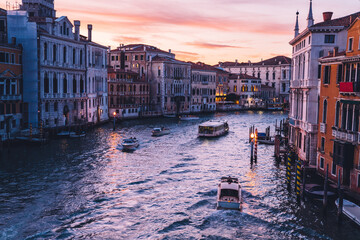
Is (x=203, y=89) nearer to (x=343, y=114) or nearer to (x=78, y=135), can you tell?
(x=78, y=135)

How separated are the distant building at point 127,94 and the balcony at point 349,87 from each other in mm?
42315

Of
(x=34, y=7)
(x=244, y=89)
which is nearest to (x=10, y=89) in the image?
(x=34, y=7)

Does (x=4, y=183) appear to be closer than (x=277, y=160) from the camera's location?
Yes

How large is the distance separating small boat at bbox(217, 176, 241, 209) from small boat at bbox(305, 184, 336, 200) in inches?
128

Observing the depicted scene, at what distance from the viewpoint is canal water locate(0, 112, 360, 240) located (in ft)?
51.0

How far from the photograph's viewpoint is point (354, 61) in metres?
18.1

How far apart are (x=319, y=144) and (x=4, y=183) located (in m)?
17.3

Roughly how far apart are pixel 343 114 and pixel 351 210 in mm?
5052

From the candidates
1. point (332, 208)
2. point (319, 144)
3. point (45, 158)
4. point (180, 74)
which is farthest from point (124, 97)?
point (332, 208)

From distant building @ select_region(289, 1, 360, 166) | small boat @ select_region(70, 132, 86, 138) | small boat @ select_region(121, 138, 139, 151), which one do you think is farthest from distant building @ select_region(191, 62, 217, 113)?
distant building @ select_region(289, 1, 360, 166)

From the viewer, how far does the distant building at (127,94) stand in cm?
5922

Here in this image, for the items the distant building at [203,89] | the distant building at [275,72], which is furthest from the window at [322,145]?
the distant building at [275,72]

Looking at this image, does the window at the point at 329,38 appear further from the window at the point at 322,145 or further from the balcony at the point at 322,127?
the window at the point at 322,145

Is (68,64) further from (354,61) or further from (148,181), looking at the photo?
(354,61)
